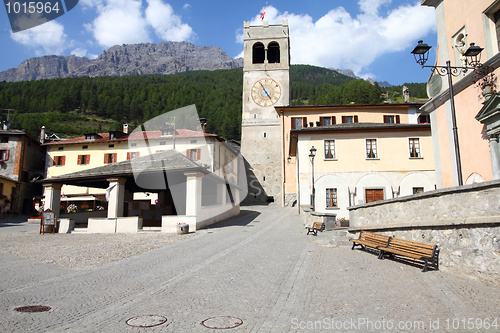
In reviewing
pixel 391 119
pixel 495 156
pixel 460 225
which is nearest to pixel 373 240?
pixel 460 225

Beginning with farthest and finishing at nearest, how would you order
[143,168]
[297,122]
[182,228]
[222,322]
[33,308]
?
1. [297,122]
2. [143,168]
3. [182,228]
4. [33,308]
5. [222,322]

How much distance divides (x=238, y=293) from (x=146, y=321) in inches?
79.8

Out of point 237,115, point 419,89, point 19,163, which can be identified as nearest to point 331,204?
point 19,163

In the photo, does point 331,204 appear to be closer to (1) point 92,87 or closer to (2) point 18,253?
(2) point 18,253

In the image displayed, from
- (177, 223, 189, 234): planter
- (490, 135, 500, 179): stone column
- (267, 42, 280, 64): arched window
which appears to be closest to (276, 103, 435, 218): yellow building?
(177, 223, 189, 234): planter

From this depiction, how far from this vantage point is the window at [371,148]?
26016 millimetres

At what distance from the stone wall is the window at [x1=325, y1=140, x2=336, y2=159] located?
16.0 metres

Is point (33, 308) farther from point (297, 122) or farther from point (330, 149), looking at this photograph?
point (297, 122)

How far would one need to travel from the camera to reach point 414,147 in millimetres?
25922

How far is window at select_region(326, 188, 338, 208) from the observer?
25453mm

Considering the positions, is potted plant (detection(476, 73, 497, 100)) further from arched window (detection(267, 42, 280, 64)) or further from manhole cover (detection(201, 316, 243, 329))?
arched window (detection(267, 42, 280, 64))

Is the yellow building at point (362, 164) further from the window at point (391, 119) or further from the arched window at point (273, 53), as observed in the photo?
the arched window at point (273, 53)

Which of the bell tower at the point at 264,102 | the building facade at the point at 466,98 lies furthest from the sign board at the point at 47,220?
the bell tower at the point at 264,102

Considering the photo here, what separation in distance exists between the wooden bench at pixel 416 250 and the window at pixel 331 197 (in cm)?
1584
